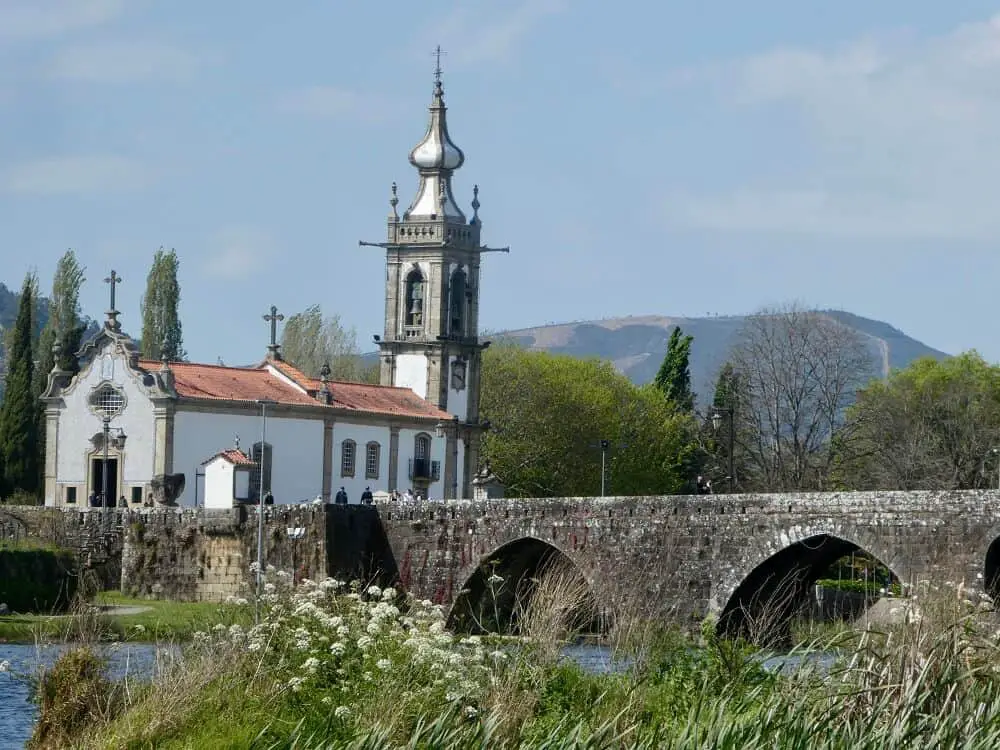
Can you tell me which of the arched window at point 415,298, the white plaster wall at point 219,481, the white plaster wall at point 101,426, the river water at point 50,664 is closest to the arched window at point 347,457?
the white plaster wall at point 101,426

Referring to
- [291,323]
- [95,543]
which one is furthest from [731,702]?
[291,323]

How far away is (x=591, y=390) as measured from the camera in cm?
9194

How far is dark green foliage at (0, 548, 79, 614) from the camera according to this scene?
53.7 meters

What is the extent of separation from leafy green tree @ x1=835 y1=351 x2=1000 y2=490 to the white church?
13.8 m

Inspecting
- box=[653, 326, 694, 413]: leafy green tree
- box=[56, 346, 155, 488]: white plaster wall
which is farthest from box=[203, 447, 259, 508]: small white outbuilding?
box=[653, 326, 694, 413]: leafy green tree

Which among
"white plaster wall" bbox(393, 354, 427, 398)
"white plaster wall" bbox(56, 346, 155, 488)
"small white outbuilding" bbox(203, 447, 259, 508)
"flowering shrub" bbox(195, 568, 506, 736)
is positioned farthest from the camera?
"white plaster wall" bbox(393, 354, 427, 398)

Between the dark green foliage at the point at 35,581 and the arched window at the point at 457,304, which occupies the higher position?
the arched window at the point at 457,304

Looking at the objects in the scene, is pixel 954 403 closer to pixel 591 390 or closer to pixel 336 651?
pixel 591 390

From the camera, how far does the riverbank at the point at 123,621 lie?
1222 inches

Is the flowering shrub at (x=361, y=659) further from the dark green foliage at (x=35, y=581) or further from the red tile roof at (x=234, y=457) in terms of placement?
the red tile roof at (x=234, y=457)

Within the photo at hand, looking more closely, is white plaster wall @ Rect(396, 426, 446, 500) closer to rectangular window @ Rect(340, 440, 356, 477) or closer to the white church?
the white church

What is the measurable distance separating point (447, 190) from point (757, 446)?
14898 millimetres

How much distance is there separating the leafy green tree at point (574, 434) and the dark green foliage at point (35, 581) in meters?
34.6

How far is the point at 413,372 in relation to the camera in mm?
85375
